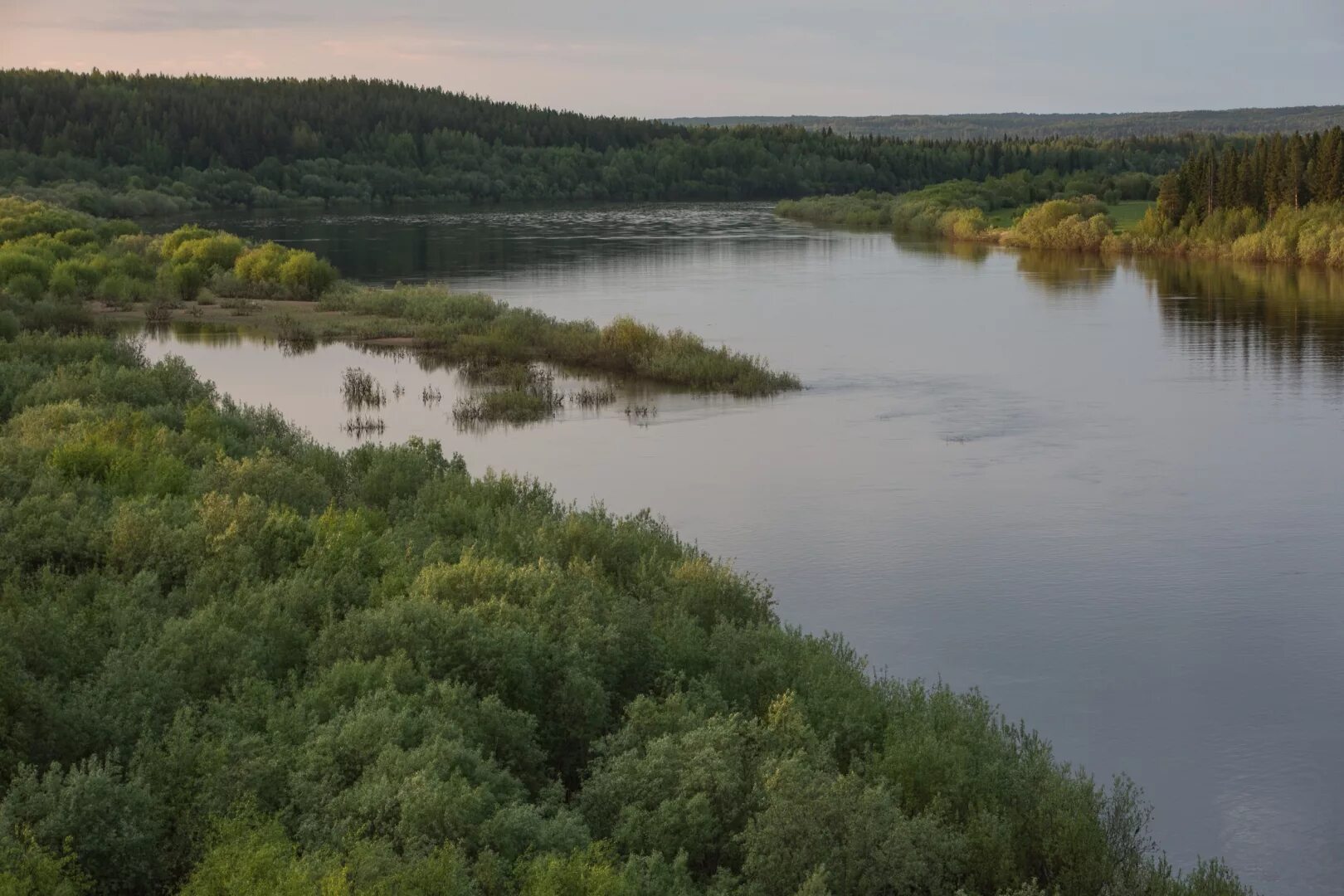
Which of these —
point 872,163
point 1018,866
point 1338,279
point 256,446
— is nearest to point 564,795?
point 1018,866

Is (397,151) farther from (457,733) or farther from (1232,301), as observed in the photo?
(457,733)

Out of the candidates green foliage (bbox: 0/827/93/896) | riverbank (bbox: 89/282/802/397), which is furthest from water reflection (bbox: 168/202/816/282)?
green foliage (bbox: 0/827/93/896)

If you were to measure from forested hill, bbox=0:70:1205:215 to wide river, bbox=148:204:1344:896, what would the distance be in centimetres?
6141

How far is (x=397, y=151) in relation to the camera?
122 meters

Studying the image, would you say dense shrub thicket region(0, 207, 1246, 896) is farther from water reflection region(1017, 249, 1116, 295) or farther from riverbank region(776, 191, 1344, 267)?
riverbank region(776, 191, 1344, 267)

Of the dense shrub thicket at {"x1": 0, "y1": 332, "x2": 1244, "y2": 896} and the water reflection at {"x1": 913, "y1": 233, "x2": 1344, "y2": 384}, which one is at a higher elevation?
the water reflection at {"x1": 913, "y1": 233, "x2": 1344, "y2": 384}

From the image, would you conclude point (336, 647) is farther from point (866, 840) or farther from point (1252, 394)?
point (1252, 394)

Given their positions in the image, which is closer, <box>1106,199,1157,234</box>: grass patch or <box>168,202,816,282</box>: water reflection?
<box>168,202,816,282</box>: water reflection

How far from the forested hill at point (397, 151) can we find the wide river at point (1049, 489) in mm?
61408

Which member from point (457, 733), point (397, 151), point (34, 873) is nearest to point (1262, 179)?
point (457, 733)

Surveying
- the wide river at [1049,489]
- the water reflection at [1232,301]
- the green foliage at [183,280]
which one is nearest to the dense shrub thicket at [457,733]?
the wide river at [1049,489]

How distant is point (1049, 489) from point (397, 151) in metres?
108

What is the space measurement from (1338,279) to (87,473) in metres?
42.3

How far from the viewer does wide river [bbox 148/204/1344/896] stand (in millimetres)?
12320
